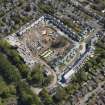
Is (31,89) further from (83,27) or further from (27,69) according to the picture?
(83,27)

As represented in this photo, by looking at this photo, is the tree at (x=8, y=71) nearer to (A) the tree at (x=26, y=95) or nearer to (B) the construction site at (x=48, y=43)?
(A) the tree at (x=26, y=95)

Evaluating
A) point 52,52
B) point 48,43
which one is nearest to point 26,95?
point 52,52

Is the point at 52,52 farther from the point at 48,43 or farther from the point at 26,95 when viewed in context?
the point at 26,95

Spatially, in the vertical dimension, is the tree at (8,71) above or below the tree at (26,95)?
above

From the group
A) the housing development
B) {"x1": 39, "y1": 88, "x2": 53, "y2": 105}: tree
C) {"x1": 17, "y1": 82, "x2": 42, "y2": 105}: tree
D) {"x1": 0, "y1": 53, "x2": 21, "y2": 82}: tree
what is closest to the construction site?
the housing development

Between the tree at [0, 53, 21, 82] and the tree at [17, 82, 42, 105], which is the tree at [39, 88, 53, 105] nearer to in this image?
the tree at [17, 82, 42, 105]

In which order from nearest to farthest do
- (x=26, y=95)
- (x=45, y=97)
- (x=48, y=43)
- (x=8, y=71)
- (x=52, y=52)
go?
(x=26, y=95) → (x=45, y=97) → (x=8, y=71) → (x=52, y=52) → (x=48, y=43)

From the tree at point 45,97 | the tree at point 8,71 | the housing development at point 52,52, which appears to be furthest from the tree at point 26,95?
the tree at point 8,71

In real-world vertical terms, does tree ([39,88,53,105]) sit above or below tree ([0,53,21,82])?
below
